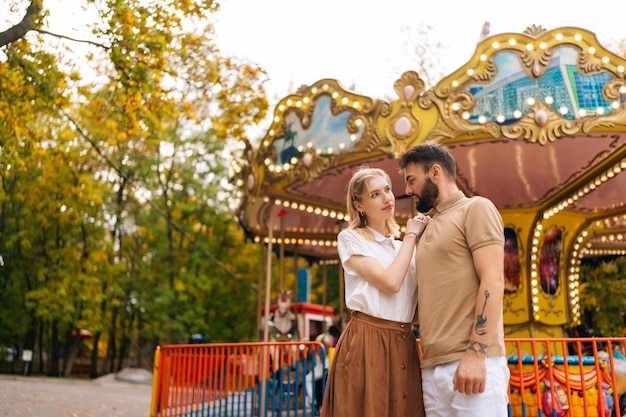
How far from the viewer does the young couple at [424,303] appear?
2.35 metres

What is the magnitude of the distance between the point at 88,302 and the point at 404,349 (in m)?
23.3

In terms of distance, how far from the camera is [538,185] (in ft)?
32.8

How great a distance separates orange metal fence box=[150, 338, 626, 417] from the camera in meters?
5.39

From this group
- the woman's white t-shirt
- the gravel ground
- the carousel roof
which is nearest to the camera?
the woman's white t-shirt

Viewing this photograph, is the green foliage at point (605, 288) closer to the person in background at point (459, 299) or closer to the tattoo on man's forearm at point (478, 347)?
the person in background at point (459, 299)

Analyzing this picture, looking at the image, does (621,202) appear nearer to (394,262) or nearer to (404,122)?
(404,122)

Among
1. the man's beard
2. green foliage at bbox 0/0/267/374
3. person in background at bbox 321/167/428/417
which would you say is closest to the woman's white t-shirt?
person in background at bbox 321/167/428/417

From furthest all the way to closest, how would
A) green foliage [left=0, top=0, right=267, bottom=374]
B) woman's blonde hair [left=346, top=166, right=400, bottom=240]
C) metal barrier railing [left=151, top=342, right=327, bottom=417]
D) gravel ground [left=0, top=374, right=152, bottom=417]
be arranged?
green foliage [left=0, top=0, right=267, bottom=374], gravel ground [left=0, top=374, right=152, bottom=417], metal barrier railing [left=151, top=342, right=327, bottom=417], woman's blonde hair [left=346, top=166, right=400, bottom=240]

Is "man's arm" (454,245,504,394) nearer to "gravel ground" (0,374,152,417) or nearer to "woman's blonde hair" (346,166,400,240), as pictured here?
"woman's blonde hair" (346,166,400,240)

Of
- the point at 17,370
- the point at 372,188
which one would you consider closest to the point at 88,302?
the point at 17,370

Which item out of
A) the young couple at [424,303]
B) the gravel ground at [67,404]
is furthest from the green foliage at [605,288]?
the young couple at [424,303]

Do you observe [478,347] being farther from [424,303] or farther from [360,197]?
[360,197]

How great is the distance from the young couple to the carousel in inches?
194

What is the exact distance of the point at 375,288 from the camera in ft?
8.80
